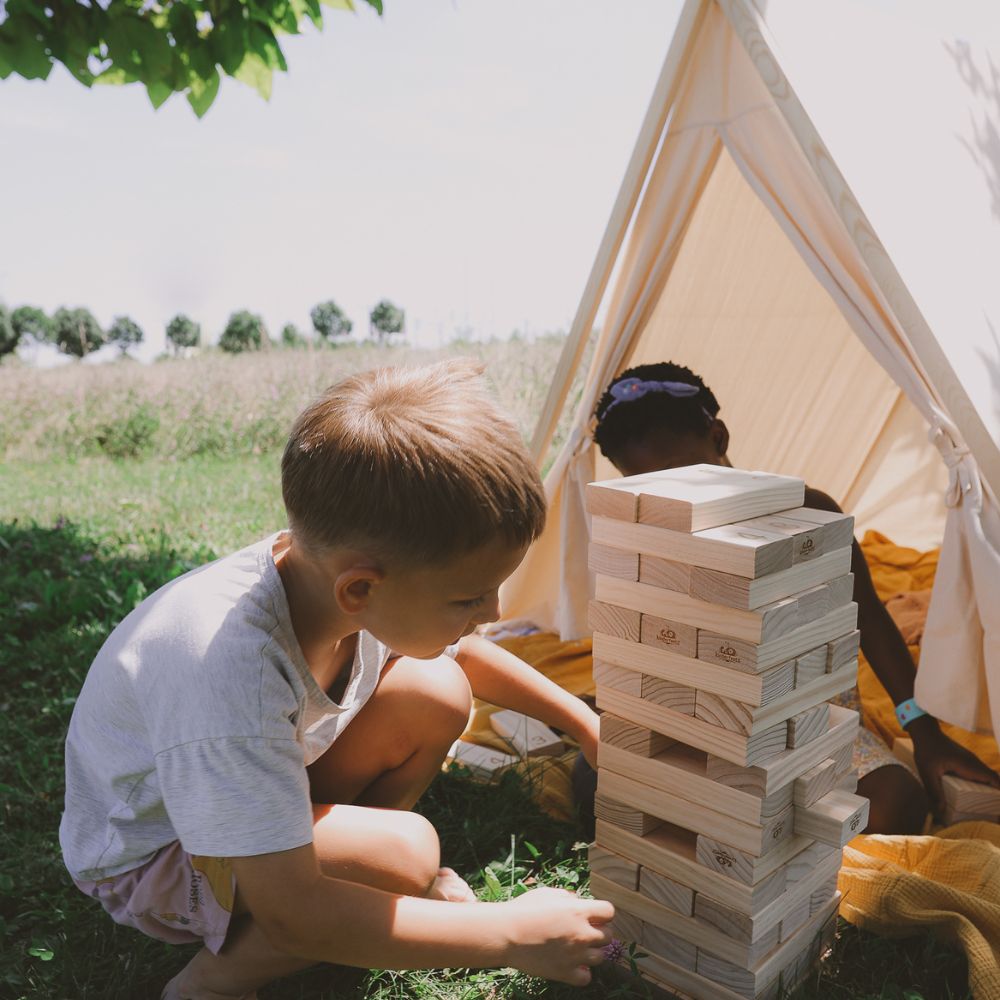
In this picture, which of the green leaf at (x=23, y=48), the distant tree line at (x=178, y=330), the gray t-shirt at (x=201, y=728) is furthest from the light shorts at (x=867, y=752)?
the distant tree line at (x=178, y=330)

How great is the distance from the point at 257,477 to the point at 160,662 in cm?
553

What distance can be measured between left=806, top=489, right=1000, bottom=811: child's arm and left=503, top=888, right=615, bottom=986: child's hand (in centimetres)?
130

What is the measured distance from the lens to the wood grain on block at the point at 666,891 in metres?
1.55

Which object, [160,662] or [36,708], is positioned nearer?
[160,662]

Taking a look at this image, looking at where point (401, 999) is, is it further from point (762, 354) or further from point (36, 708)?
point (762, 354)

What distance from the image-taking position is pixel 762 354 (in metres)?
3.89

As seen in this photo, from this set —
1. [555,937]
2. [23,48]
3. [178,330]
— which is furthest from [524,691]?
[178,330]

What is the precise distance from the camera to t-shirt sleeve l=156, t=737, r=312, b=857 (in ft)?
4.07

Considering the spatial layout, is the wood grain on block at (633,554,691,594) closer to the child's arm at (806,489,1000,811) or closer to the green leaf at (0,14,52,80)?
the child's arm at (806,489,1000,811)

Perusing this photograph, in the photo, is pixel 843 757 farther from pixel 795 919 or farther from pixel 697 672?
pixel 697 672

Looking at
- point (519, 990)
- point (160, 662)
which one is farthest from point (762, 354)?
point (160, 662)

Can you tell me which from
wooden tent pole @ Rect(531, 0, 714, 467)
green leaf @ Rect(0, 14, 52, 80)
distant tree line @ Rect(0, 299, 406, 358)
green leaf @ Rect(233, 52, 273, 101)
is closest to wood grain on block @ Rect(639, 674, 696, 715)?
wooden tent pole @ Rect(531, 0, 714, 467)

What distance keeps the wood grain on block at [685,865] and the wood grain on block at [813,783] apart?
116 millimetres

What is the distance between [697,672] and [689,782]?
21 centimetres
